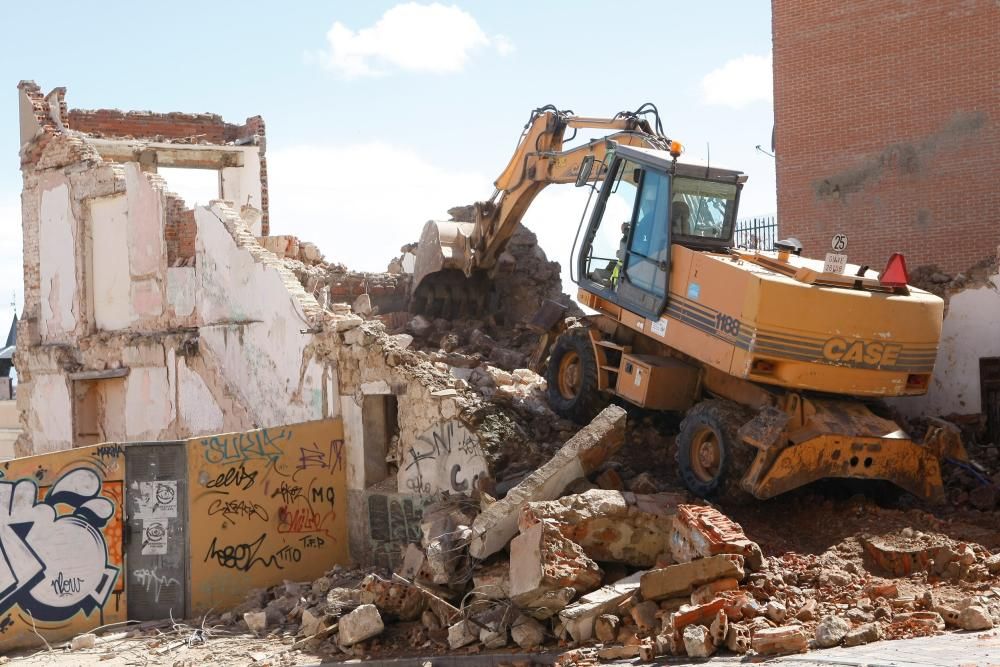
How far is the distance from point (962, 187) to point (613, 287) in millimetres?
7392

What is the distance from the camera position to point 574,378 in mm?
13117

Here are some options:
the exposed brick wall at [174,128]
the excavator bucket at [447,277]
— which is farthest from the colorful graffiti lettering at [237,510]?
the exposed brick wall at [174,128]

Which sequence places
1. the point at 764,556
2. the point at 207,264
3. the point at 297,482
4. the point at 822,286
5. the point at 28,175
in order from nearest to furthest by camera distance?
the point at 764,556
the point at 822,286
the point at 297,482
the point at 207,264
the point at 28,175

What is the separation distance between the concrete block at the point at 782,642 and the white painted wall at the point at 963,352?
18.0 ft

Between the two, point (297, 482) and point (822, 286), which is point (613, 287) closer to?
point (822, 286)

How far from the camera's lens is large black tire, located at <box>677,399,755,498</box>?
10.7 metres

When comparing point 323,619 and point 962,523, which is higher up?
point 962,523

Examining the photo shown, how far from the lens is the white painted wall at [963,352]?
42.3ft

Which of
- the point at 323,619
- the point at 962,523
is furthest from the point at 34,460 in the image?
the point at 962,523

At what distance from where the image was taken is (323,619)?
11.2 metres

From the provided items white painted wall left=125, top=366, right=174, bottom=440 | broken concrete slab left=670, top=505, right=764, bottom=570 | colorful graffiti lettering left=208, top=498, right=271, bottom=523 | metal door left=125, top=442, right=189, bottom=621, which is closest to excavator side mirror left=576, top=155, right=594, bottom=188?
broken concrete slab left=670, top=505, right=764, bottom=570

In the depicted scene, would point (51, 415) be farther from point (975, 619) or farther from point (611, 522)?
point (975, 619)

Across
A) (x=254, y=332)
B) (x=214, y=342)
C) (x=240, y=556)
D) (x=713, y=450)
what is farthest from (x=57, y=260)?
(x=713, y=450)

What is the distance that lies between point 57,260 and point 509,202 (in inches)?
306
